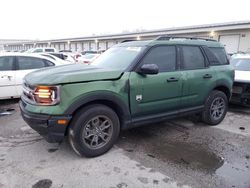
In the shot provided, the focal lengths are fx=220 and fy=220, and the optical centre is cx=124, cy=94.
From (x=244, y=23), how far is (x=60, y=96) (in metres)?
21.4

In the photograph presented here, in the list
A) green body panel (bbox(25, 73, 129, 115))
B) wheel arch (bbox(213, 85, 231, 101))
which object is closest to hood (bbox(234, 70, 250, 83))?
wheel arch (bbox(213, 85, 231, 101))

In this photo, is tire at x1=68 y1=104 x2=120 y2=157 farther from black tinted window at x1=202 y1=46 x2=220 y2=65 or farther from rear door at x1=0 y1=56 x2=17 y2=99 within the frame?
rear door at x1=0 y1=56 x2=17 y2=99

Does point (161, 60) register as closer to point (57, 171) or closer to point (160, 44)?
point (160, 44)

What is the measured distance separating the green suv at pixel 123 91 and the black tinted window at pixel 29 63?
3160 mm

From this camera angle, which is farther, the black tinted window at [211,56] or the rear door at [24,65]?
the rear door at [24,65]

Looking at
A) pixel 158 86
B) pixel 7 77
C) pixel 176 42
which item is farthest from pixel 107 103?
pixel 7 77

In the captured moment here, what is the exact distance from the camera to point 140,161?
349 centimetres

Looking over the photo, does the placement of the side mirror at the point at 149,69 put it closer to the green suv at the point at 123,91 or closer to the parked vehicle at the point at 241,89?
the green suv at the point at 123,91

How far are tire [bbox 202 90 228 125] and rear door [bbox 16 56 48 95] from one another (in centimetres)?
506

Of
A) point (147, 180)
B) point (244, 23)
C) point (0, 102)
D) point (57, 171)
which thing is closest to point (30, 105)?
point (57, 171)

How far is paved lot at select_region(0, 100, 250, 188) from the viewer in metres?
2.98

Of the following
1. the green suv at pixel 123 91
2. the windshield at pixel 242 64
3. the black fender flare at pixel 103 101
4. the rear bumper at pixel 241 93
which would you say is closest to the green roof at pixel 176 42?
the green suv at pixel 123 91

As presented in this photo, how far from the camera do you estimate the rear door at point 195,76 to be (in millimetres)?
4430

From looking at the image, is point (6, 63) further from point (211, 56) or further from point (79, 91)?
point (211, 56)
